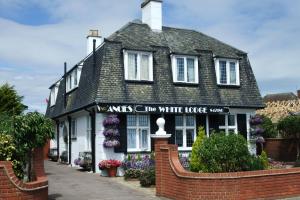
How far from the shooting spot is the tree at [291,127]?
91.4 feet

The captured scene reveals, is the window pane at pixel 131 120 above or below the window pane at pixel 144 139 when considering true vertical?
above

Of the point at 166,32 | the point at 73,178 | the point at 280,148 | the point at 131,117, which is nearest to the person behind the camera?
the point at 73,178

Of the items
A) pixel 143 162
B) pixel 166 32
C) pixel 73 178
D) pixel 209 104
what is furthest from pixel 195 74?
pixel 73 178

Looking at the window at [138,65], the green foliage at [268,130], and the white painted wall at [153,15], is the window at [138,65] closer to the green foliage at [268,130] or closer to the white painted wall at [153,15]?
the white painted wall at [153,15]

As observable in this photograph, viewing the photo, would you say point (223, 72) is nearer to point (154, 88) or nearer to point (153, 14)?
point (154, 88)

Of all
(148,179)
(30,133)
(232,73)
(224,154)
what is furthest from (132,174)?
(232,73)

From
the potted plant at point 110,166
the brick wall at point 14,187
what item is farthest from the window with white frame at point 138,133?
the brick wall at point 14,187

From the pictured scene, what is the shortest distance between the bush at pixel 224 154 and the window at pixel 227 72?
441 inches

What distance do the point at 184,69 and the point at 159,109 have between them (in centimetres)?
308

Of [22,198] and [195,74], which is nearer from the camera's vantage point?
[22,198]

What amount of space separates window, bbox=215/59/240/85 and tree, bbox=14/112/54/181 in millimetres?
13674

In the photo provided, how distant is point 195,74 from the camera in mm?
25047

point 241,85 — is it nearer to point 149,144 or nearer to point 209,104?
point 209,104

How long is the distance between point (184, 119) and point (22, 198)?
1358cm
